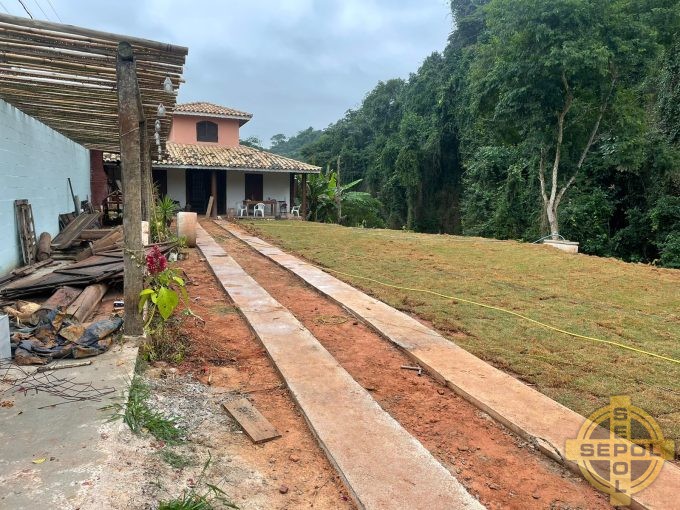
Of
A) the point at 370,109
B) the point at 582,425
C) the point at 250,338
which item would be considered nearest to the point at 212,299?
the point at 250,338

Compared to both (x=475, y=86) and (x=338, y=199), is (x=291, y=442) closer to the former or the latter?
(x=475, y=86)

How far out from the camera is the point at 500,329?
17.1 feet

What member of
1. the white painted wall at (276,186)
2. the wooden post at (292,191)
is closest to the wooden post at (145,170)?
the white painted wall at (276,186)

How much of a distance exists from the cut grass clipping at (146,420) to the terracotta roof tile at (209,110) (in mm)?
22973

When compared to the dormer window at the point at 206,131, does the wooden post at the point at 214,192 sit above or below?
below

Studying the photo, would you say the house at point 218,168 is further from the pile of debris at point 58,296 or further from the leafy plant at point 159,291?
the leafy plant at point 159,291

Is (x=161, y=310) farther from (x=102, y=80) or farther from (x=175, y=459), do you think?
(x=102, y=80)

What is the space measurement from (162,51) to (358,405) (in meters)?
4.06

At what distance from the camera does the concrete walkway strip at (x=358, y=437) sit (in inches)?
93.3

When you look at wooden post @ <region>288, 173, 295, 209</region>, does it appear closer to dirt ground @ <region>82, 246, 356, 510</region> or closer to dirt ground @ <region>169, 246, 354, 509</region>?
dirt ground @ <region>169, 246, 354, 509</region>

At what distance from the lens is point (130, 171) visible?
171 inches

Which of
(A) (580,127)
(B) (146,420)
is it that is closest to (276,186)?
(A) (580,127)

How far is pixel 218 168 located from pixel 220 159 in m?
1.18

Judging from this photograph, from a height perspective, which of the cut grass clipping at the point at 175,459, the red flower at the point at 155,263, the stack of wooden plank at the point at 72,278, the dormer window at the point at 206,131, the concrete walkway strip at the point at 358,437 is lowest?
the concrete walkway strip at the point at 358,437
